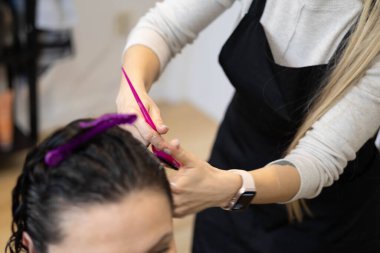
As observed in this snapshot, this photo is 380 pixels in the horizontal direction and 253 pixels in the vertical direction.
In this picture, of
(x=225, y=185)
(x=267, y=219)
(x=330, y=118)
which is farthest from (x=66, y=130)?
(x=267, y=219)

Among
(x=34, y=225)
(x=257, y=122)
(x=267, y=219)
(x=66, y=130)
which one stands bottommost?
(x=267, y=219)

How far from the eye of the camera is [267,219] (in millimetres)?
1165

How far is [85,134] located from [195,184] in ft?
0.58

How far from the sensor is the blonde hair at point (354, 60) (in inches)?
34.2

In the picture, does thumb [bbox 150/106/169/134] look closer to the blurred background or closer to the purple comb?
the purple comb

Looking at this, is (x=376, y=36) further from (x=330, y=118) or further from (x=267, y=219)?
(x=267, y=219)

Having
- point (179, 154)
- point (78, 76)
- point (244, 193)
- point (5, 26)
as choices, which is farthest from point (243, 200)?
point (78, 76)

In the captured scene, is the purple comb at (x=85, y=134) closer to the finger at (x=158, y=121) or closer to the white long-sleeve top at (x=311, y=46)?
the finger at (x=158, y=121)

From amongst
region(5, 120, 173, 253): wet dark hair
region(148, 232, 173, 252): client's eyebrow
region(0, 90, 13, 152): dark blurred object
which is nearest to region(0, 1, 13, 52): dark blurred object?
region(0, 90, 13, 152): dark blurred object

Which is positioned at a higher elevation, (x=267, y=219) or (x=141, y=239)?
(x=141, y=239)

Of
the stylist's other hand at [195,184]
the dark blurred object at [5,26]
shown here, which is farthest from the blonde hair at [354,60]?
the dark blurred object at [5,26]

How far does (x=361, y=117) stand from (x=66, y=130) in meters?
0.50

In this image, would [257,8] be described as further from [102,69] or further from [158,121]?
[102,69]

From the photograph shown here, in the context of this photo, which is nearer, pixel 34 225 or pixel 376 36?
pixel 34 225
